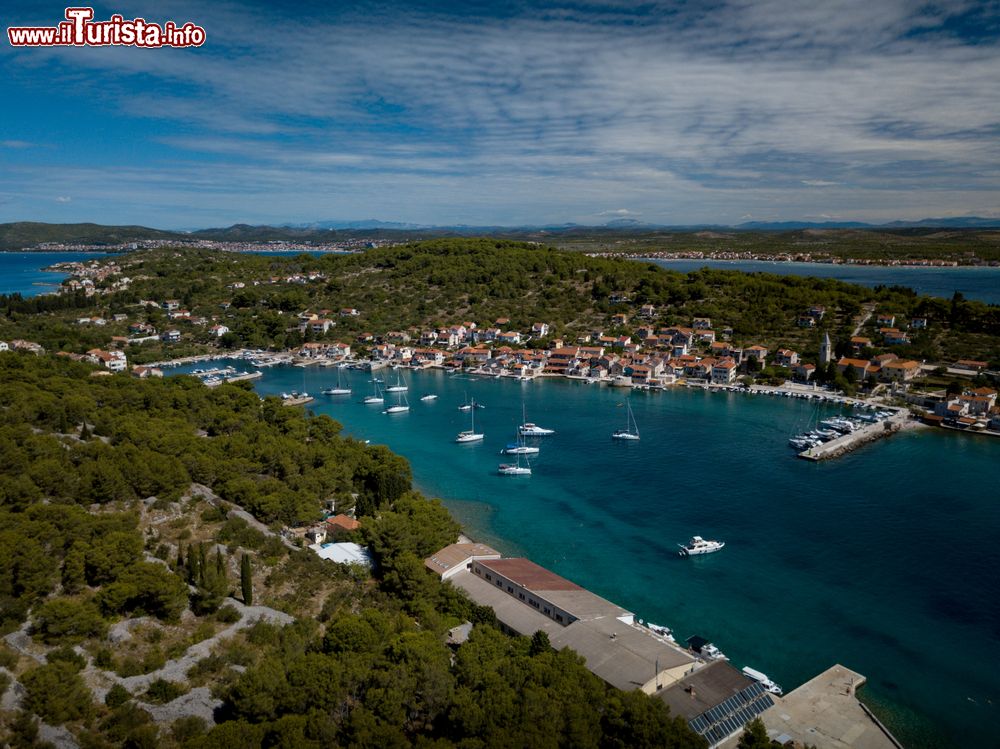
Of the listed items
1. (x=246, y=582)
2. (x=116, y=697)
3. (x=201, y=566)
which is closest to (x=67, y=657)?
(x=116, y=697)

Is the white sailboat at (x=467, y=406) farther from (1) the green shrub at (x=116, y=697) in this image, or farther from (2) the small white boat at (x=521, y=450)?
(1) the green shrub at (x=116, y=697)

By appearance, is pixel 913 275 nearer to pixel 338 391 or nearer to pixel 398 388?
pixel 398 388

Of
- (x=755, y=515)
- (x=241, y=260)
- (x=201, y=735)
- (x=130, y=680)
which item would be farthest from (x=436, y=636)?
(x=241, y=260)

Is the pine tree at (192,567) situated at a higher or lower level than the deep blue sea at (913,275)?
lower

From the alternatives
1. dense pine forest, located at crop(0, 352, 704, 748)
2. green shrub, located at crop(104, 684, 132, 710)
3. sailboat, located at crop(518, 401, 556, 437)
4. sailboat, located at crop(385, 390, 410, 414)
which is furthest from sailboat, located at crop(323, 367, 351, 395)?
green shrub, located at crop(104, 684, 132, 710)

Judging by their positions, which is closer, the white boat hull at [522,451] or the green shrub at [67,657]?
the green shrub at [67,657]

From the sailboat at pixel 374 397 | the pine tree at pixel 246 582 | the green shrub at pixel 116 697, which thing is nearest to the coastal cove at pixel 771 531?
the sailboat at pixel 374 397
